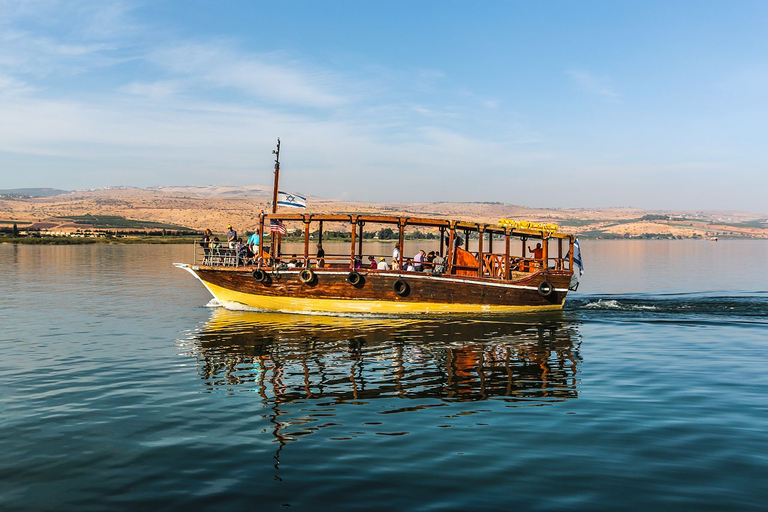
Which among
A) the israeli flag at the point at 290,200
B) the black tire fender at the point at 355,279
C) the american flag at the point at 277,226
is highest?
the israeli flag at the point at 290,200

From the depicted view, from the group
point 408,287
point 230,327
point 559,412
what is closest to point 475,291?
point 408,287

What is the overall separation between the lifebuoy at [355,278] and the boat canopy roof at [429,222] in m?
2.21

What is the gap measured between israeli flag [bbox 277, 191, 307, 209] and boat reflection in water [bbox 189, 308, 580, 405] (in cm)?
492

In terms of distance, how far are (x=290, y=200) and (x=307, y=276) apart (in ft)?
11.6

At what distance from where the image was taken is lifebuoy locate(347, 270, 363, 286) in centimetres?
2672

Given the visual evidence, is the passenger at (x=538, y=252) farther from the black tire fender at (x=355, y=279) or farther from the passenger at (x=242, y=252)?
the passenger at (x=242, y=252)

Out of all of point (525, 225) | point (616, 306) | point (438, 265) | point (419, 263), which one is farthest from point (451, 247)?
point (616, 306)

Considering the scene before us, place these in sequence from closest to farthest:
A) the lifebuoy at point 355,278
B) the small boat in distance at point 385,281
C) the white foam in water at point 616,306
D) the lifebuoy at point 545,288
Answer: the lifebuoy at point 355,278
the small boat in distance at point 385,281
the lifebuoy at point 545,288
the white foam in water at point 616,306

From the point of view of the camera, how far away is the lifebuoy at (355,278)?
2672 cm

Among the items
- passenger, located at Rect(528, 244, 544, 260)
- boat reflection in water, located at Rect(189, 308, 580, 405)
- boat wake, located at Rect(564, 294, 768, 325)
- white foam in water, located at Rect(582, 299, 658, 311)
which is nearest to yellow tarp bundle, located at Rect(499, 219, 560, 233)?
passenger, located at Rect(528, 244, 544, 260)

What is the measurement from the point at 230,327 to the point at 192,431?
13535 mm

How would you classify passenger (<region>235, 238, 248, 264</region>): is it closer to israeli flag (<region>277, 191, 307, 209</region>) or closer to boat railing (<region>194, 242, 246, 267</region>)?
boat railing (<region>194, 242, 246, 267</region>)

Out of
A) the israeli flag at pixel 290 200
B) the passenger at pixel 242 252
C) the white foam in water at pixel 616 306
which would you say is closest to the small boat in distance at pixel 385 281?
the passenger at pixel 242 252

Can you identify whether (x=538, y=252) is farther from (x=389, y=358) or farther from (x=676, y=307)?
(x=389, y=358)
